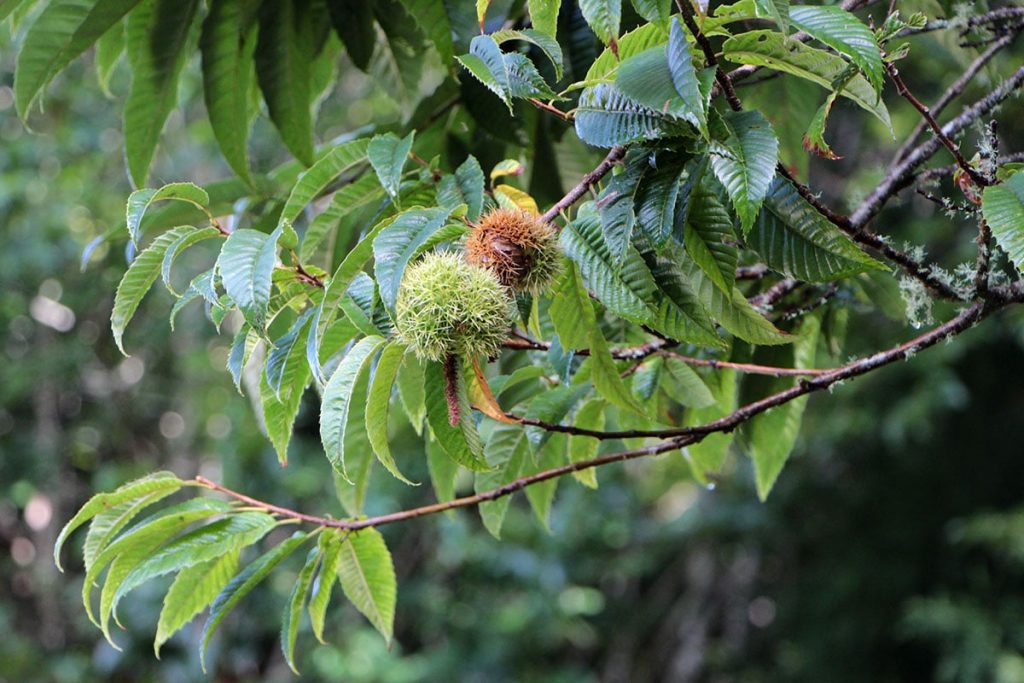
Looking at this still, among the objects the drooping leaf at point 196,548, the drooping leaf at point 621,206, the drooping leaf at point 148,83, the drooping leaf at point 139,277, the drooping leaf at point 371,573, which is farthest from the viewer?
the drooping leaf at point 148,83

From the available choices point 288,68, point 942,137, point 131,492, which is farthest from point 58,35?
point 942,137

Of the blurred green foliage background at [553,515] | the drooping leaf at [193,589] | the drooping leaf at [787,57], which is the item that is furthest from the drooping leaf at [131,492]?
the blurred green foliage background at [553,515]

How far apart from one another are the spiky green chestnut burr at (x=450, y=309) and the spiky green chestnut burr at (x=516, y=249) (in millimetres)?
17

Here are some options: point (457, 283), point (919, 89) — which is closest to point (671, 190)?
point (457, 283)

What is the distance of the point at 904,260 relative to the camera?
106 cm

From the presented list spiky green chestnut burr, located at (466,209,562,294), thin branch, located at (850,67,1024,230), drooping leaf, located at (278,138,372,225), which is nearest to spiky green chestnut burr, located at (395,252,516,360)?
spiky green chestnut burr, located at (466,209,562,294)

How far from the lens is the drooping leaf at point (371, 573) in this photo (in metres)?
1.21

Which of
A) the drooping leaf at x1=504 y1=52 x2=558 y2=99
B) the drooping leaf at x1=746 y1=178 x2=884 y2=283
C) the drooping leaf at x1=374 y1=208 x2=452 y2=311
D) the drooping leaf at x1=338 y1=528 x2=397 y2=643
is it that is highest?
the drooping leaf at x1=504 y1=52 x2=558 y2=99

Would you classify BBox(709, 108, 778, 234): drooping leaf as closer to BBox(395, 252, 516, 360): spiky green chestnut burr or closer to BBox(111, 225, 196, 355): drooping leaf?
BBox(395, 252, 516, 360): spiky green chestnut burr

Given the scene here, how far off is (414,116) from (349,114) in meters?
3.99

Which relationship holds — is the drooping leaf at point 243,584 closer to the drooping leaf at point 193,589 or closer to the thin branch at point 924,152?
the drooping leaf at point 193,589

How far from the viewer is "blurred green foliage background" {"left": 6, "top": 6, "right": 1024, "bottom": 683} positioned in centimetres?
398

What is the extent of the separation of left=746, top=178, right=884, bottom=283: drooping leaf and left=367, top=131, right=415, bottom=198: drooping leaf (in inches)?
13.3

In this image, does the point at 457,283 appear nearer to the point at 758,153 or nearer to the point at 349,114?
the point at 758,153
